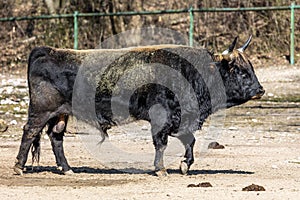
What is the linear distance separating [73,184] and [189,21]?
19295mm

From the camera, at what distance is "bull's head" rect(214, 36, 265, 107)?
1165 centimetres

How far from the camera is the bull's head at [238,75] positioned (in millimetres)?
11648

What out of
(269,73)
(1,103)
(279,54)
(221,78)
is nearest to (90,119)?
(221,78)

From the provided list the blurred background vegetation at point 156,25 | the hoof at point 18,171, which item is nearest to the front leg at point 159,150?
the hoof at point 18,171

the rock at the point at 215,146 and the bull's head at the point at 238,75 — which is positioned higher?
the bull's head at the point at 238,75

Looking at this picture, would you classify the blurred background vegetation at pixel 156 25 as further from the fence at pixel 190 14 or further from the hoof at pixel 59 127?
the hoof at pixel 59 127

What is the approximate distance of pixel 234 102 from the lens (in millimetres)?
11828

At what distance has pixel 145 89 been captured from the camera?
1130 centimetres

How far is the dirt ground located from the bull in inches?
20.1

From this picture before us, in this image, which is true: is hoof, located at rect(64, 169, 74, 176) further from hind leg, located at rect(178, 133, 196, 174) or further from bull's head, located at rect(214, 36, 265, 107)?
bull's head, located at rect(214, 36, 265, 107)

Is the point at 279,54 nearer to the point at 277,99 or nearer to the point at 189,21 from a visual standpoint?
the point at 189,21

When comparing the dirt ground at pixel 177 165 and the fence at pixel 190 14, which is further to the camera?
the fence at pixel 190 14

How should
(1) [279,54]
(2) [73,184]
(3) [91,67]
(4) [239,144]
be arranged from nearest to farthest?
(2) [73,184] < (3) [91,67] < (4) [239,144] < (1) [279,54]

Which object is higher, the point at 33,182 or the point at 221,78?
the point at 221,78
